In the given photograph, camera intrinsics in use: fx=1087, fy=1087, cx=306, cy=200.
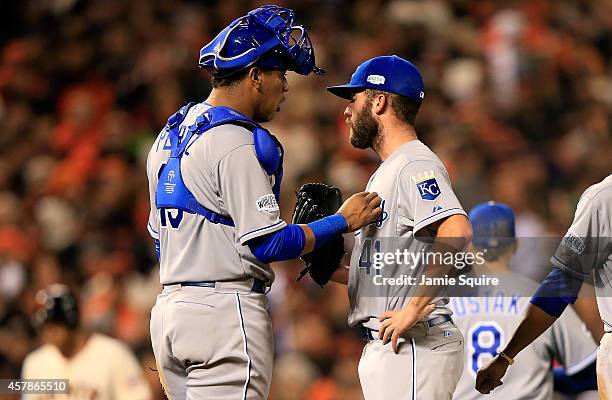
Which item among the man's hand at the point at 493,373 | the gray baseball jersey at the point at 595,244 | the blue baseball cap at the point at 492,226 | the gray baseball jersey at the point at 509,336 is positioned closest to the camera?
the gray baseball jersey at the point at 595,244

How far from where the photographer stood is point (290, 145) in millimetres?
8312

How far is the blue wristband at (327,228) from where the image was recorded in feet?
12.0

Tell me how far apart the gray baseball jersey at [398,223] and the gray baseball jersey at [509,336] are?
0.76 metres

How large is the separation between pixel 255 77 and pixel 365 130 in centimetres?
52

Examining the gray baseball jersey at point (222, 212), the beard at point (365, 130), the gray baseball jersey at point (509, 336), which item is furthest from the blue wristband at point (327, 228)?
the gray baseball jersey at point (509, 336)

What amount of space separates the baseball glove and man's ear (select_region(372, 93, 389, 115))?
1.15 ft

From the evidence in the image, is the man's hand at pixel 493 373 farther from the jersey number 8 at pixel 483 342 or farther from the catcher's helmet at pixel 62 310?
the catcher's helmet at pixel 62 310

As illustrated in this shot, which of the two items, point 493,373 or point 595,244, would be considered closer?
point 595,244

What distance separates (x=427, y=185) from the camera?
3.76 metres

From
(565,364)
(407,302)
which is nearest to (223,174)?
(407,302)

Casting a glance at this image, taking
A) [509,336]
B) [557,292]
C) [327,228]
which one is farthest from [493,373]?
[327,228]

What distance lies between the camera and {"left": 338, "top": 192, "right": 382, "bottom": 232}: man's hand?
377cm

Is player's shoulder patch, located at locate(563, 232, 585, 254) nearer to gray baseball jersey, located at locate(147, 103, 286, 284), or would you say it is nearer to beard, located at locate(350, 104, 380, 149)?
beard, located at locate(350, 104, 380, 149)

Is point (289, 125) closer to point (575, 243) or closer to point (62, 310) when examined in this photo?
point (62, 310)
